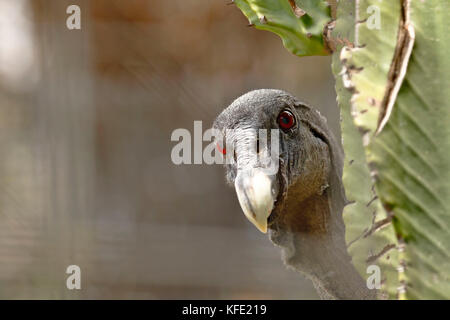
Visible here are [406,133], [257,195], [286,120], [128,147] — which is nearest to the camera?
[406,133]

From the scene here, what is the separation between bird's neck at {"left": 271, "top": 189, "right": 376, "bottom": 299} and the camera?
1.39 metres

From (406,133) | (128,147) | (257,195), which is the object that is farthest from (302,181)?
(128,147)

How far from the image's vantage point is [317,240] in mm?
1431

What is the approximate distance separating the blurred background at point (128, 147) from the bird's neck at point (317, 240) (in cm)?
157

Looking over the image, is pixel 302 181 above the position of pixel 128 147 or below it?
below

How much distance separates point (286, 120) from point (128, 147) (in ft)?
7.27

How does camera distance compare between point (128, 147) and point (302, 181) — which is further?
point (128, 147)

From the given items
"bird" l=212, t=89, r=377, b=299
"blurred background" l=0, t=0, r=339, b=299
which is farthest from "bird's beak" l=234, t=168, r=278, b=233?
"blurred background" l=0, t=0, r=339, b=299

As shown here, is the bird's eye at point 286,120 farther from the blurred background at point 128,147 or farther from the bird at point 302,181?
the blurred background at point 128,147

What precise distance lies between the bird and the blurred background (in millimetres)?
1560

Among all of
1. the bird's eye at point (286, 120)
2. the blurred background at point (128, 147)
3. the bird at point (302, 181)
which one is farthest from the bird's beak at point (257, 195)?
the blurred background at point (128, 147)

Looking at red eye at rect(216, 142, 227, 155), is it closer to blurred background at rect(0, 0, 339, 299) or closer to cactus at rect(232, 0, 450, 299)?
cactus at rect(232, 0, 450, 299)

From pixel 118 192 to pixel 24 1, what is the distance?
1267 mm

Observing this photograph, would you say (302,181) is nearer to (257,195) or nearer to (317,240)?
(317,240)
